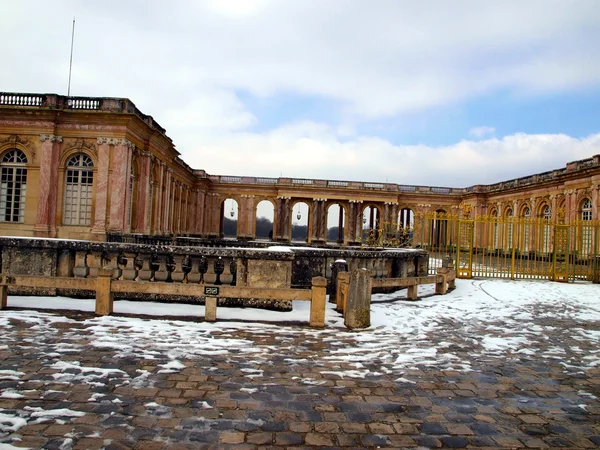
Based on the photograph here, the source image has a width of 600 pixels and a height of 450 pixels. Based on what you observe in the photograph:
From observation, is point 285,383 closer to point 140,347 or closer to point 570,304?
point 140,347

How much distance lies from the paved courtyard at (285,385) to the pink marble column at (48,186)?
14.0 m

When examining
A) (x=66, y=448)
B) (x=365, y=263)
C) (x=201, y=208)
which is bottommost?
(x=66, y=448)

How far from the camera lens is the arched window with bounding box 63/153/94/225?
1947cm

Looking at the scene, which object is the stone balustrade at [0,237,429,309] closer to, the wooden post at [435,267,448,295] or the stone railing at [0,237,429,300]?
the stone railing at [0,237,429,300]

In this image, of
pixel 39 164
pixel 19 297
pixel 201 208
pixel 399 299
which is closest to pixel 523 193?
pixel 201 208

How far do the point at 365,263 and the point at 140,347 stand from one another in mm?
5865

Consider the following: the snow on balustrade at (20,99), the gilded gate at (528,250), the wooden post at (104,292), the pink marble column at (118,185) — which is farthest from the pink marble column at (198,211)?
the wooden post at (104,292)

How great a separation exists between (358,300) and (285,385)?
265cm

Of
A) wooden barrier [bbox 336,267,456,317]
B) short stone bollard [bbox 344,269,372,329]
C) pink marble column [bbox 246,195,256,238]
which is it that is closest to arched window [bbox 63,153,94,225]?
wooden barrier [bbox 336,267,456,317]

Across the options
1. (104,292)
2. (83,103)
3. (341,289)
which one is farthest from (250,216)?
(104,292)

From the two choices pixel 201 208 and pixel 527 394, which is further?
pixel 201 208

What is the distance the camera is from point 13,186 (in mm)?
19281

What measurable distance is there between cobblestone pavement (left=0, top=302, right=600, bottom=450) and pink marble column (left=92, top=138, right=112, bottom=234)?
14.7 metres

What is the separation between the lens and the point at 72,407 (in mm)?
3311
